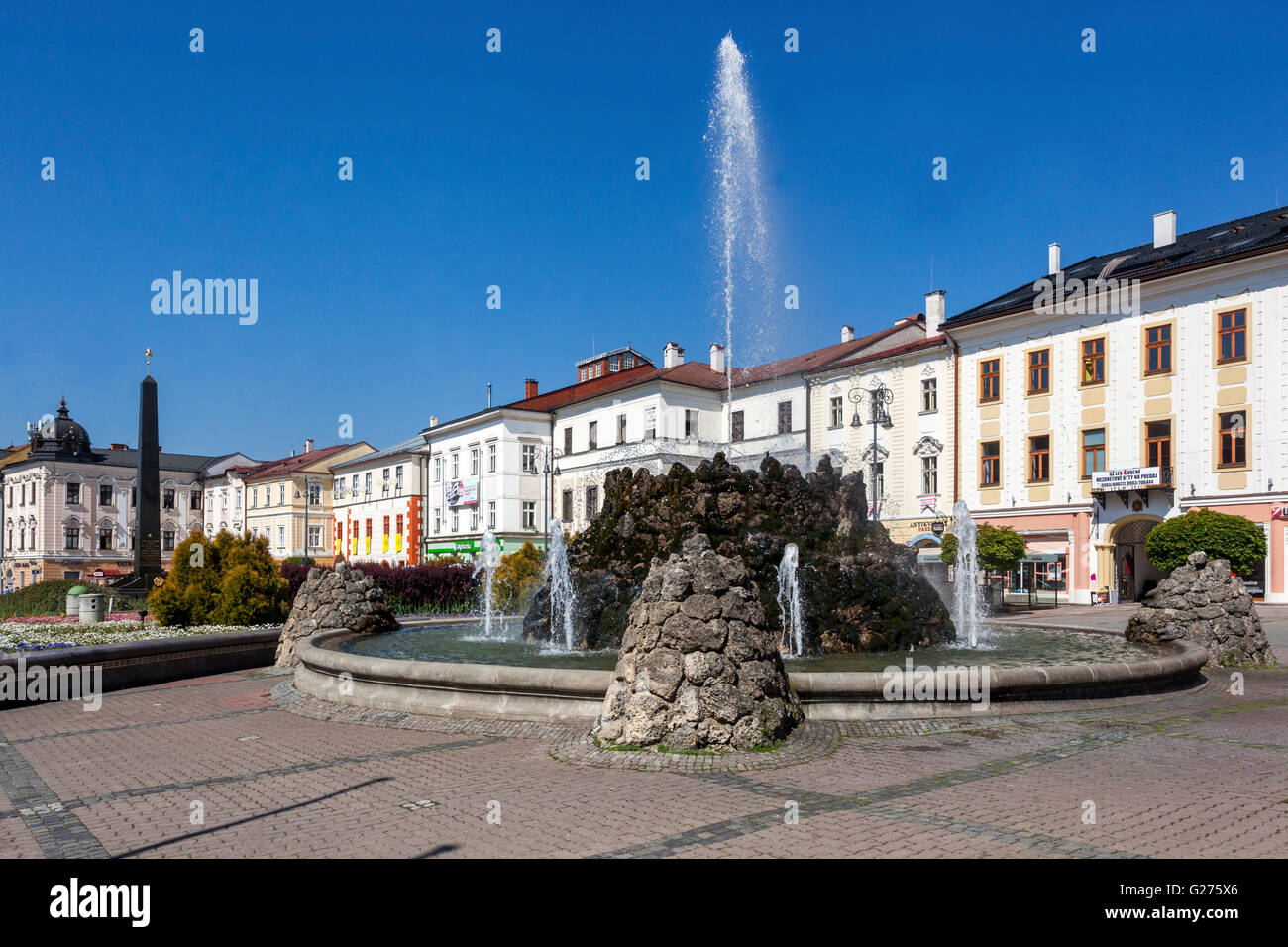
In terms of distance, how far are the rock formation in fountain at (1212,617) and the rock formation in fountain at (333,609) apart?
1157 cm

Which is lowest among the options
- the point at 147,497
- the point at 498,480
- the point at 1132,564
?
the point at 1132,564

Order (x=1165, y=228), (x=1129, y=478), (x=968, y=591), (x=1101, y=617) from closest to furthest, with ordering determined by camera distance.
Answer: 1. (x=968, y=591)
2. (x=1101, y=617)
3. (x=1129, y=478)
4. (x=1165, y=228)

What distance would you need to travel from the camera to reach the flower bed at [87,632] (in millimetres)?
16438

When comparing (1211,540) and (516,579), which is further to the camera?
(1211,540)

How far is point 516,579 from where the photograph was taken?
2445 centimetres

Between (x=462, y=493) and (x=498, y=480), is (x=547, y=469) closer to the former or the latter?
(x=498, y=480)

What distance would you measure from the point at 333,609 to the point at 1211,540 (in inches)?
1010

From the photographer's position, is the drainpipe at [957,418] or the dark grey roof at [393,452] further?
the dark grey roof at [393,452]

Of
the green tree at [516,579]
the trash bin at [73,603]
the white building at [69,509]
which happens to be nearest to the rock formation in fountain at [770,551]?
the green tree at [516,579]

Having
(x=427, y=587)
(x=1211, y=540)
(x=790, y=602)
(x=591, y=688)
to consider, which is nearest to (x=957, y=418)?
(x=1211, y=540)

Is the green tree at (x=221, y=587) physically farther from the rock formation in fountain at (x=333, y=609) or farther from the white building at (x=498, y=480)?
the white building at (x=498, y=480)

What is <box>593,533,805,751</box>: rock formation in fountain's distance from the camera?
307 inches

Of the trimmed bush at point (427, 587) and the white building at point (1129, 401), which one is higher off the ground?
the white building at point (1129, 401)
